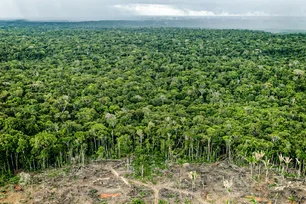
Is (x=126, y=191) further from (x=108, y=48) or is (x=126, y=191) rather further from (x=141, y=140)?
(x=108, y=48)

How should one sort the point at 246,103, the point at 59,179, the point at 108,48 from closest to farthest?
the point at 59,179
the point at 246,103
the point at 108,48

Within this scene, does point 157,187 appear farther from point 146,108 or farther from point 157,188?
point 146,108

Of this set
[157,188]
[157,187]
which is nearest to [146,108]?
[157,187]

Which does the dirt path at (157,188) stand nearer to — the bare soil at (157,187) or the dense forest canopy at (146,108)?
the bare soil at (157,187)

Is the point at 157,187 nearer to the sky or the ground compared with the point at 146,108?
nearer to the ground

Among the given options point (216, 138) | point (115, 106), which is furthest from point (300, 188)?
point (115, 106)

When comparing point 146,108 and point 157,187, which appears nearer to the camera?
point 157,187

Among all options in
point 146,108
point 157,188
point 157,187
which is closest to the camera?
point 157,188
